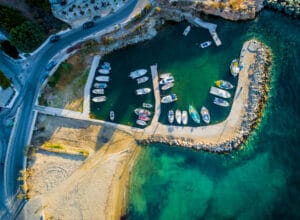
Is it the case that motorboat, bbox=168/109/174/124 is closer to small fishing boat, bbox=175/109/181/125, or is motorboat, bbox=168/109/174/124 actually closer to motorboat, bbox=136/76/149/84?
small fishing boat, bbox=175/109/181/125

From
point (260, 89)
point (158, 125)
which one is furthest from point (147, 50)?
point (260, 89)

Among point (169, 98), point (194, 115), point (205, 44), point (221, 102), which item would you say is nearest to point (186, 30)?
point (205, 44)

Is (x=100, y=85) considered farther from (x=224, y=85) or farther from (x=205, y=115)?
(x=224, y=85)

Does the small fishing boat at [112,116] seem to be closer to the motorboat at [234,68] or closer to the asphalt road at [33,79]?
the asphalt road at [33,79]

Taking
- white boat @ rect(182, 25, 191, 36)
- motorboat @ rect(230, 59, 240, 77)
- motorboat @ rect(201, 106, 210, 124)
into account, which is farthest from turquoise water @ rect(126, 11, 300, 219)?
white boat @ rect(182, 25, 191, 36)

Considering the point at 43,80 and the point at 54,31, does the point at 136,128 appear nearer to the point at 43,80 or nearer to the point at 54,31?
the point at 43,80

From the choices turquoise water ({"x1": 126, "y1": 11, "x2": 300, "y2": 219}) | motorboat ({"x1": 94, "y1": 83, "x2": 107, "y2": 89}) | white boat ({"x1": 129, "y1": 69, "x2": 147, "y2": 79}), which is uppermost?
white boat ({"x1": 129, "y1": 69, "x2": 147, "y2": 79})
